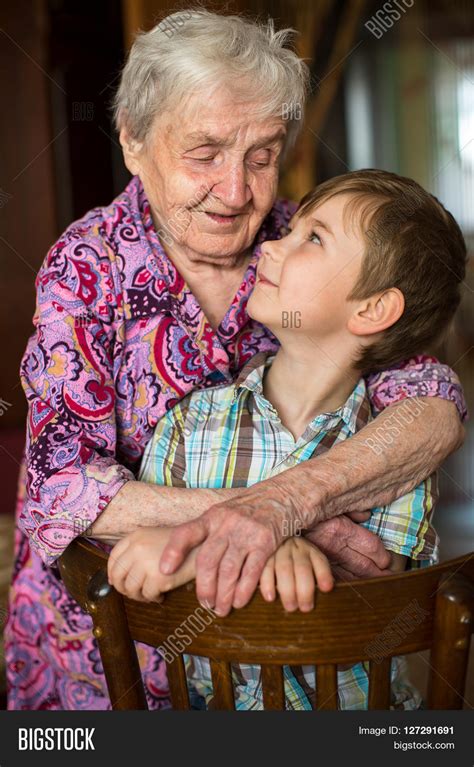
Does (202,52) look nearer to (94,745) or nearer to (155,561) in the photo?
(155,561)

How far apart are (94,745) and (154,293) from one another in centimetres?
77

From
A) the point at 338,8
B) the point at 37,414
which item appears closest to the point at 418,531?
the point at 37,414

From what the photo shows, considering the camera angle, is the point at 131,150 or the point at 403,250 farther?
the point at 131,150

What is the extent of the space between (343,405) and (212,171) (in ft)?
1.57

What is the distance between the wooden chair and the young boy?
326 mm

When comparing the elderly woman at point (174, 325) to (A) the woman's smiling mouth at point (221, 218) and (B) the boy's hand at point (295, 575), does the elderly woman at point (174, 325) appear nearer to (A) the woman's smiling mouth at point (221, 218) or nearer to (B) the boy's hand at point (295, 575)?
(A) the woman's smiling mouth at point (221, 218)

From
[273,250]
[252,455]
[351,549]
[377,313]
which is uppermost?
[273,250]

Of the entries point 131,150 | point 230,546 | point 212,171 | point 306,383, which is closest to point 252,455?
point 306,383

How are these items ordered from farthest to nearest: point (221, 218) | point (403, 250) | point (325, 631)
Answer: point (221, 218), point (403, 250), point (325, 631)

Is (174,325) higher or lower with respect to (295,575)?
higher

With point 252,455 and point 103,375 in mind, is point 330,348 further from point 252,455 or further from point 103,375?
point 103,375

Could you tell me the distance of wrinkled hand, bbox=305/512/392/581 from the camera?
1.43 m

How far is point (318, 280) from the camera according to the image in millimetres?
1518

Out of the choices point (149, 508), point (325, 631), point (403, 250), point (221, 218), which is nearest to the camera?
point (325, 631)
